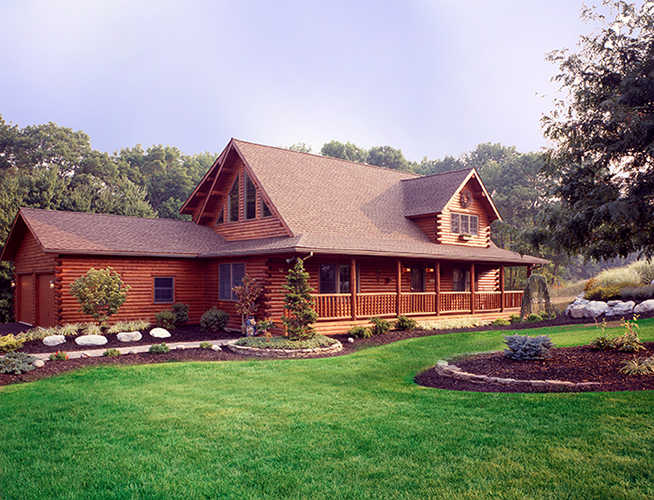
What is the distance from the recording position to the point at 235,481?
4645 mm

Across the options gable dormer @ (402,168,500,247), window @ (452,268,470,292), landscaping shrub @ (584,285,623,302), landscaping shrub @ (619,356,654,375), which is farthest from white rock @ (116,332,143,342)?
landscaping shrub @ (584,285,623,302)

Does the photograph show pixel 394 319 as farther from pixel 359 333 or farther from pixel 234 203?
pixel 234 203

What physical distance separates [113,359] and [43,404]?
4.20 meters

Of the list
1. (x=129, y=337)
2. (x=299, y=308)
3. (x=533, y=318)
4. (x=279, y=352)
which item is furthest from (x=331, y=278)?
(x=533, y=318)

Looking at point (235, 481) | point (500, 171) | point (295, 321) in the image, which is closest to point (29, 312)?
point (295, 321)

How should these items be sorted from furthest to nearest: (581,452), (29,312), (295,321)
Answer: (29,312)
(295,321)
(581,452)

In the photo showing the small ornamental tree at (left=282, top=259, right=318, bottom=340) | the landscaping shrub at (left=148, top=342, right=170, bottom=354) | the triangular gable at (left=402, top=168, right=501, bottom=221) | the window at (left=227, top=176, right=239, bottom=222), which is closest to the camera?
the landscaping shrub at (left=148, top=342, right=170, bottom=354)

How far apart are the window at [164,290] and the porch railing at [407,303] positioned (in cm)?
640

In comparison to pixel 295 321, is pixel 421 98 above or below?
above

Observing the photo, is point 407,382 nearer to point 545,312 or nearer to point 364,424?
point 364,424

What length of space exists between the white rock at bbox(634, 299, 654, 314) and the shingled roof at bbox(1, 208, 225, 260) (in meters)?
17.0

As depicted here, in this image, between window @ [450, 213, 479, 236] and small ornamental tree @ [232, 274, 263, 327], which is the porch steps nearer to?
small ornamental tree @ [232, 274, 263, 327]

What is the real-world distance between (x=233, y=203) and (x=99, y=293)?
730cm

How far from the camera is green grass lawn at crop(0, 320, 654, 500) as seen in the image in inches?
175
